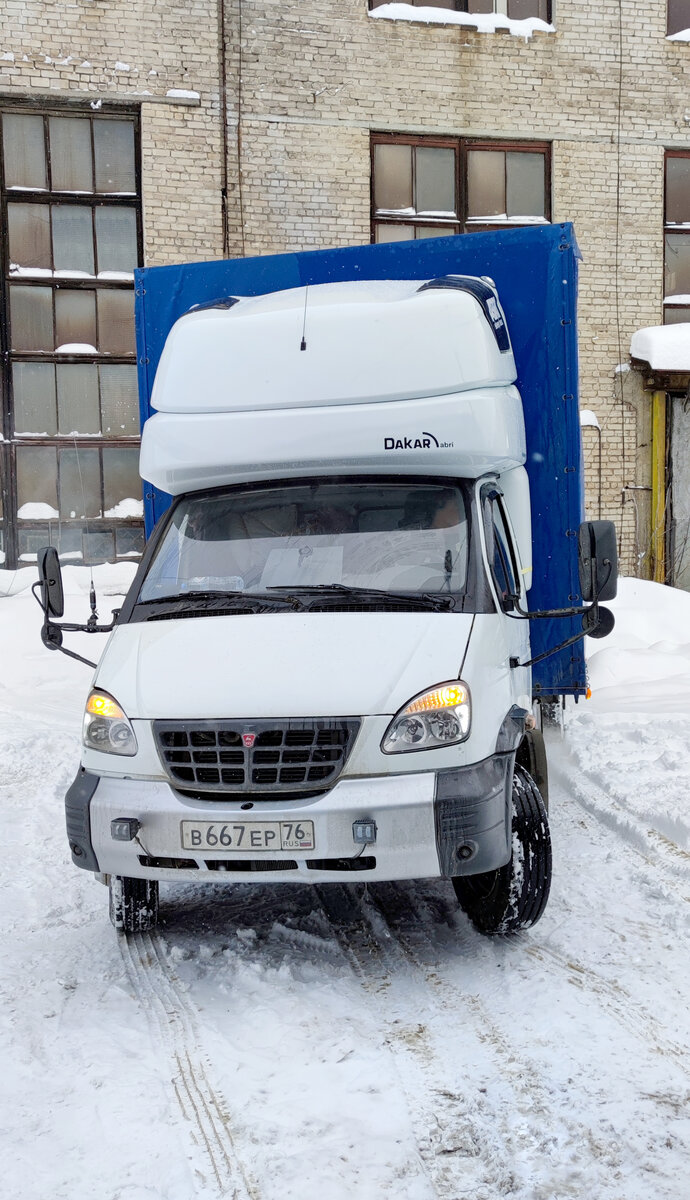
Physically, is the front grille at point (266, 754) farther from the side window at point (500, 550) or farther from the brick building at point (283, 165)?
the brick building at point (283, 165)

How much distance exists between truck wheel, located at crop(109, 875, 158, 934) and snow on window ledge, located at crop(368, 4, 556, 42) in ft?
40.7

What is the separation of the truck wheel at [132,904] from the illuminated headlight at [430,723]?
4.36 ft

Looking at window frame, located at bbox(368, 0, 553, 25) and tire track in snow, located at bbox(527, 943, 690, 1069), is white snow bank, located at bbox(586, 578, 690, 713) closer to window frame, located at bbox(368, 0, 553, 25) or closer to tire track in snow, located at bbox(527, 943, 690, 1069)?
tire track in snow, located at bbox(527, 943, 690, 1069)

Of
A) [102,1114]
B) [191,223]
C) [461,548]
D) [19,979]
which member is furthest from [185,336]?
[191,223]

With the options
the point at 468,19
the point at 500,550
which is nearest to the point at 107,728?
the point at 500,550

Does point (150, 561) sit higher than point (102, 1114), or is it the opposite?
point (150, 561)

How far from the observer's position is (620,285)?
14297 mm

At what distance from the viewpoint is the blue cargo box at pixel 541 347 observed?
5.82 meters

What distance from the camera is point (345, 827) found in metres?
3.77

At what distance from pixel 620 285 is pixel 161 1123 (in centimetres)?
1320

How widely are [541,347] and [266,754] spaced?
119 inches

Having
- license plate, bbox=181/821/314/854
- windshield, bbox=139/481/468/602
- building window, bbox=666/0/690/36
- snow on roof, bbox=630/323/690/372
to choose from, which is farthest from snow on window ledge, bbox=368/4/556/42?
license plate, bbox=181/821/314/854

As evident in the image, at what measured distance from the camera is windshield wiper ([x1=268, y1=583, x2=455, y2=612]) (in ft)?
14.1

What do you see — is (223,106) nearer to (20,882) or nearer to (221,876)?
(20,882)
